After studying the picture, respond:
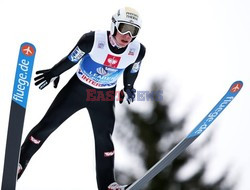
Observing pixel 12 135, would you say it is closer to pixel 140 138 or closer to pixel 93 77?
pixel 93 77

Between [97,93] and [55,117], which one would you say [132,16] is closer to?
[97,93]

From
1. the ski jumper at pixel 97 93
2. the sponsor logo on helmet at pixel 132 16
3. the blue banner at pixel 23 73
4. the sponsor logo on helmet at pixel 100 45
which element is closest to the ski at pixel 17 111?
the blue banner at pixel 23 73

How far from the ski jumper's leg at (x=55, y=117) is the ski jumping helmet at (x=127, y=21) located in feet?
2.48

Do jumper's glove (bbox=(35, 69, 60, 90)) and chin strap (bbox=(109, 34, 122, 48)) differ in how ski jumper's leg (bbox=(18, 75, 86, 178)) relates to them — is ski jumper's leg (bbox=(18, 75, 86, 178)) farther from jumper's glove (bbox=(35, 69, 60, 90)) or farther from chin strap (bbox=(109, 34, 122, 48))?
chin strap (bbox=(109, 34, 122, 48))

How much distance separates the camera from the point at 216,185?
46.8 ft

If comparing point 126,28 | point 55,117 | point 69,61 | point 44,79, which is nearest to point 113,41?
point 126,28

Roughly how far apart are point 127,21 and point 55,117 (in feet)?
3.83

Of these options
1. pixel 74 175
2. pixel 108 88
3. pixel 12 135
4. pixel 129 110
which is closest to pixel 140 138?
pixel 129 110

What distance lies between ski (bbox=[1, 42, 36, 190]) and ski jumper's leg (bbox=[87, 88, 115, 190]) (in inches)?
36.6

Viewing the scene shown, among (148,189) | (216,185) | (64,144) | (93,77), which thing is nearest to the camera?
(93,77)

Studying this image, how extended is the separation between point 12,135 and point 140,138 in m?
8.80

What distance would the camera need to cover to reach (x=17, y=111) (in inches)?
156

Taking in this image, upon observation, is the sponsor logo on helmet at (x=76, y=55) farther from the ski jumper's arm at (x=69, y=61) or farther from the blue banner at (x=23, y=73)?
the blue banner at (x=23, y=73)

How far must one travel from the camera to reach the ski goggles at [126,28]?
4.28 m
